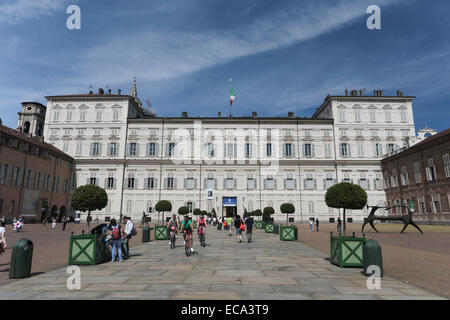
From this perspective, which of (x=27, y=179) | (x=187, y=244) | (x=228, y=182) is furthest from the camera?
(x=228, y=182)

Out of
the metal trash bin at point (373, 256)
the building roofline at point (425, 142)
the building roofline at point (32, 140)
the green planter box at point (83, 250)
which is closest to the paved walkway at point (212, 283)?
the metal trash bin at point (373, 256)

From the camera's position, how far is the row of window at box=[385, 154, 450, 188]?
3036cm

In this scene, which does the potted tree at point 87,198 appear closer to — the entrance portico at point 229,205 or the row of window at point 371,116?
the entrance portico at point 229,205

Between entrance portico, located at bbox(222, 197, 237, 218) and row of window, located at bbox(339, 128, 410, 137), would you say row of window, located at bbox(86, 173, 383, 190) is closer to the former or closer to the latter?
entrance portico, located at bbox(222, 197, 237, 218)

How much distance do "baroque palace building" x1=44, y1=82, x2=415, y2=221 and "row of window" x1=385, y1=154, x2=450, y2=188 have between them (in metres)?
2.70

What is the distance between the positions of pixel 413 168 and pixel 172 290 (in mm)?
40023

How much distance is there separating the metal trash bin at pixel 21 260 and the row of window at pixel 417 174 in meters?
37.4

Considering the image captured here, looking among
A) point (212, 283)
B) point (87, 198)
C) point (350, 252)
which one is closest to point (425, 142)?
point (350, 252)

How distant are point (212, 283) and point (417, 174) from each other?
3836cm

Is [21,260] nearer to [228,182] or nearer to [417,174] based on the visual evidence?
[228,182]

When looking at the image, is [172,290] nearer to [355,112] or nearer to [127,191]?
[127,191]

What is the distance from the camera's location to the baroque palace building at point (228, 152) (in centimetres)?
4288

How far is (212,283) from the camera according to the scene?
652 cm

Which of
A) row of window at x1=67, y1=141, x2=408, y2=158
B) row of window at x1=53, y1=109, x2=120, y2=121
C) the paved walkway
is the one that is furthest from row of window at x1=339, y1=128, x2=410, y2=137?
the paved walkway
